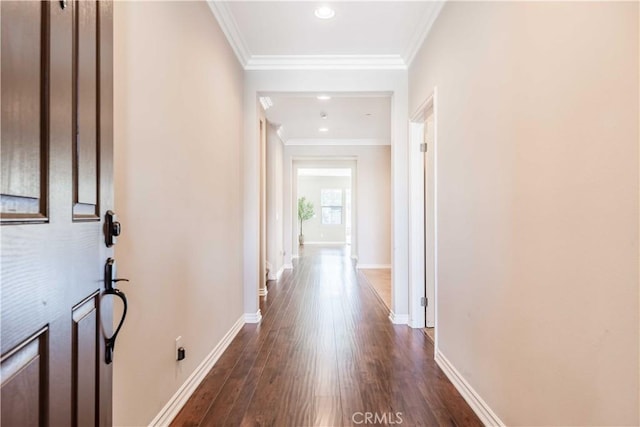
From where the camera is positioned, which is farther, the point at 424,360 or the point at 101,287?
the point at 424,360

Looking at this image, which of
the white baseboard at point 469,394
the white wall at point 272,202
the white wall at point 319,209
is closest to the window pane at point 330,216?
the white wall at point 319,209

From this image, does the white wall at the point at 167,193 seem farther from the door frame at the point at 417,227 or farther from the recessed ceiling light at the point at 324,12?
the door frame at the point at 417,227

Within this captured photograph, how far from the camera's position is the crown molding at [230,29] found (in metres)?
2.54

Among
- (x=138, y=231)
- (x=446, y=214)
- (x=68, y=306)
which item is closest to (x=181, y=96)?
(x=138, y=231)

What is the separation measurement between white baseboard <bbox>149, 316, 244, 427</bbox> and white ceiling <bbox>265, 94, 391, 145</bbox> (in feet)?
8.36

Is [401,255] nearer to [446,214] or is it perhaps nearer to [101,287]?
[446,214]

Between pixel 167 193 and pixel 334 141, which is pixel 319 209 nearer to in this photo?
pixel 334 141

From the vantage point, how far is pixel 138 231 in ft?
4.90

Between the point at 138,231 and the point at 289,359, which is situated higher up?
the point at 138,231

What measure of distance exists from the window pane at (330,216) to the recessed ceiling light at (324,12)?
394 inches

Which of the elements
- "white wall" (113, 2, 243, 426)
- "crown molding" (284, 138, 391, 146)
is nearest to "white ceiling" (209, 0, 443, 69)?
"white wall" (113, 2, 243, 426)

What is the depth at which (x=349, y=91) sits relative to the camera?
353 centimetres

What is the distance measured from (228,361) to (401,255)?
6.31 ft

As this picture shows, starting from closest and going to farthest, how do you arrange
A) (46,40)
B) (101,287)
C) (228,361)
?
(46,40) → (101,287) → (228,361)
